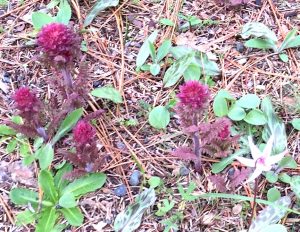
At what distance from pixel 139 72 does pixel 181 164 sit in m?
0.53

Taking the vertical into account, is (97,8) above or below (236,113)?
above

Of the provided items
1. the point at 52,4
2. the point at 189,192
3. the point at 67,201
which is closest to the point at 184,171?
the point at 189,192

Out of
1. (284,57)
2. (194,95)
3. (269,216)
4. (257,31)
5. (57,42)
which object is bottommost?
(269,216)

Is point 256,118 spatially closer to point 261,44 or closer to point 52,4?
point 261,44

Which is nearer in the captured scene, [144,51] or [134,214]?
[134,214]

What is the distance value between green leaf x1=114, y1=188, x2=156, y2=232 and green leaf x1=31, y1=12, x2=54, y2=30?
102 centimetres

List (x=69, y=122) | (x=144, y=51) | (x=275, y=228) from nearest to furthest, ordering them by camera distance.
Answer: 1. (x=275, y=228)
2. (x=69, y=122)
3. (x=144, y=51)

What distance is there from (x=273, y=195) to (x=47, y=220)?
2.79ft

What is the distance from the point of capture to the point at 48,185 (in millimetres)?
2158

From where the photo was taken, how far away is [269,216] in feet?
6.77

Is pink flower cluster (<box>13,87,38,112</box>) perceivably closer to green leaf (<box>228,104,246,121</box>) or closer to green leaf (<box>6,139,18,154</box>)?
green leaf (<box>6,139,18,154</box>)

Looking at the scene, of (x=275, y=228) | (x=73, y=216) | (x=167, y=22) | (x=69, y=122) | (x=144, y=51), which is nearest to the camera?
(x=275, y=228)

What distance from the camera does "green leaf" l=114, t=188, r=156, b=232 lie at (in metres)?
2.08

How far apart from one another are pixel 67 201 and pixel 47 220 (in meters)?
0.10
